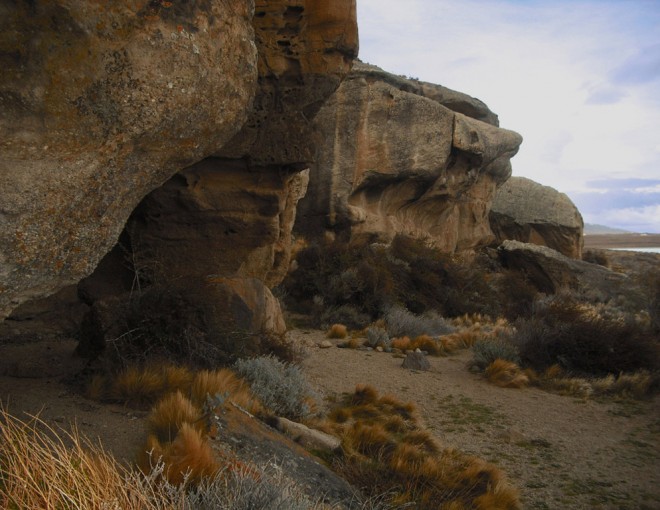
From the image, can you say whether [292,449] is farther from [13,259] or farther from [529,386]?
[529,386]

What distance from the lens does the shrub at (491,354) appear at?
8727 mm

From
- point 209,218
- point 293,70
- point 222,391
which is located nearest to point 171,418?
point 222,391

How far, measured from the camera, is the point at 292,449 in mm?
3914

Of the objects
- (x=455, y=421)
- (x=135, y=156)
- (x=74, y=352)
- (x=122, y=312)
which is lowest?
(x=455, y=421)

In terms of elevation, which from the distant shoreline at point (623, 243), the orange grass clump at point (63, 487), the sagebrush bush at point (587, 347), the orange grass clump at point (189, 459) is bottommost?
the sagebrush bush at point (587, 347)

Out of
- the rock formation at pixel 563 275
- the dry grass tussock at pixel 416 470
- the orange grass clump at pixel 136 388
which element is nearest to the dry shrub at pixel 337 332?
the dry grass tussock at pixel 416 470

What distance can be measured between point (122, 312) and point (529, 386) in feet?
17.9

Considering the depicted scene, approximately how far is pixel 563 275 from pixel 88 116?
16929 mm

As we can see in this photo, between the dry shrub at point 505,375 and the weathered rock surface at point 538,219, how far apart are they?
16.4 metres

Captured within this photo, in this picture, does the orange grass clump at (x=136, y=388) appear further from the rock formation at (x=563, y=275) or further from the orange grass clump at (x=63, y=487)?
the rock formation at (x=563, y=275)

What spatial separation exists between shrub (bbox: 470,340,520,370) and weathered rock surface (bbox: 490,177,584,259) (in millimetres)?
15582

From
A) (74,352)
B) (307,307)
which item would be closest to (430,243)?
(307,307)

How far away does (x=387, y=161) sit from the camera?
16.0m

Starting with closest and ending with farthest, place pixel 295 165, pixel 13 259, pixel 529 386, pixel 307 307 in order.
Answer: pixel 13 259 → pixel 295 165 → pixel 529 386 → pixel 307 307
